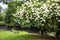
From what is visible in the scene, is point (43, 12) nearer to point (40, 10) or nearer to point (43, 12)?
point (43, 12)

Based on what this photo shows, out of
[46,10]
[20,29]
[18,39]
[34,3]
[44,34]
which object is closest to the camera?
[46,10]

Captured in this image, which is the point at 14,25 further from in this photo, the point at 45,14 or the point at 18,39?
the point at 45,14

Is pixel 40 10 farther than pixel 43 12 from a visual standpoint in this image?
Yes

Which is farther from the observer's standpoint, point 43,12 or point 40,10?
point 40,10

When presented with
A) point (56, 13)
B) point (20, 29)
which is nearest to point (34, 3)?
point (56, 13)

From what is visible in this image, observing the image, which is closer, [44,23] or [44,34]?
[44,23]

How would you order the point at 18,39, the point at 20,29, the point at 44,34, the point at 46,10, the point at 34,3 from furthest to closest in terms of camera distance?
1. the point at 20,29
2. the point at 44,34
3. the point at 18,39
4. the point at 34,3
5. the point at 46,10

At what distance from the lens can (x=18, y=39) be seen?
13680mm

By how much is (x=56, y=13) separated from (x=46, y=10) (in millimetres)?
813

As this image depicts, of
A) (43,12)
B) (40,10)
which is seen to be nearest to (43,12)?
(43,12)

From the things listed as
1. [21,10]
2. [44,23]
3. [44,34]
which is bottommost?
[44,34]

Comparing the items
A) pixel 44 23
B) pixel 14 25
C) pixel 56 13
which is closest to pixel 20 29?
pixel 14 25

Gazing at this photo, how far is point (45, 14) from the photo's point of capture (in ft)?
37.8

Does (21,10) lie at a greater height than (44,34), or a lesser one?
greater
